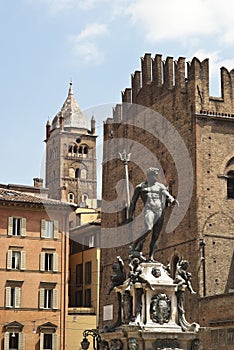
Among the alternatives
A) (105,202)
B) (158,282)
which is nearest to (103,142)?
(105,202)

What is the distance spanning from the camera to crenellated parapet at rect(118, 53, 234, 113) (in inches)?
1335

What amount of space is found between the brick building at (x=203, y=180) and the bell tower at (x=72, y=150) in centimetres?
6695

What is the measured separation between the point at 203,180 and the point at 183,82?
4.80 m

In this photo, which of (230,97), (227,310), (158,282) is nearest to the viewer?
(158,282)

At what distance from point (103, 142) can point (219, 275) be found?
1392 centimetres

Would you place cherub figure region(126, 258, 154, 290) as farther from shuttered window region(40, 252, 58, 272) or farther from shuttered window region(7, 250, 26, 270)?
shuttered window region(40, 252, 58, 272)

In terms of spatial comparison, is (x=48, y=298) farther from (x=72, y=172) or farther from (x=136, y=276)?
(x=72, y=172)

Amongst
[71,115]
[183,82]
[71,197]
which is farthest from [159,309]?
[71,115]

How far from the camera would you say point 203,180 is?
33219 millimetres

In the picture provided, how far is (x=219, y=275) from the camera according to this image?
106 feet

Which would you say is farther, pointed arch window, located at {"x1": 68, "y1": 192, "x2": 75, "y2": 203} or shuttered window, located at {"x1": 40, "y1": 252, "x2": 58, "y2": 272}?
pointed arch window, located at {"x1": 68, "y1": 192, "x2": 75, "y2": 203}

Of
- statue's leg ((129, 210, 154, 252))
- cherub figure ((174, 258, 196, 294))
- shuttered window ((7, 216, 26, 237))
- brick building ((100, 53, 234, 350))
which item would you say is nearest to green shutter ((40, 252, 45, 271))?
shuttered window ((7, 216, 26, 237))

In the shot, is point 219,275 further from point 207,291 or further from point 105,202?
point 105,202

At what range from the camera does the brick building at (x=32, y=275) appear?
4159cm
